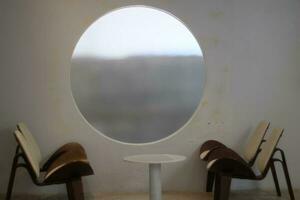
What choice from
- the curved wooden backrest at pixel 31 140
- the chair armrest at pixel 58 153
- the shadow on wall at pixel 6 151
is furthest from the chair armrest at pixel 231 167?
the shadow on wall at pixel 6 151

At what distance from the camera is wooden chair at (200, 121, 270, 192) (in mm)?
4250

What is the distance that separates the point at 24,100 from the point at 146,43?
159 centimetres

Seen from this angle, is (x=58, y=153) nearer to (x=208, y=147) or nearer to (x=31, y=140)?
(x=31, y=140)

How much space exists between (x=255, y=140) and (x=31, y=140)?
2478mm

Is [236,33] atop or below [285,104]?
atop

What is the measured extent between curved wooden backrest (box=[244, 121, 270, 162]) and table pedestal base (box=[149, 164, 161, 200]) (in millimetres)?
1164

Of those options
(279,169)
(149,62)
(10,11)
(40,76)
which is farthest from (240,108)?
(10,11)

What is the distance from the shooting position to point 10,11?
4.53 meters

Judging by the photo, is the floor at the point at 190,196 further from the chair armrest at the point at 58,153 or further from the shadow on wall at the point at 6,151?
the chair armrest at the point at 58,153

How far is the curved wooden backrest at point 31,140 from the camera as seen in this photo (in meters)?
4.10

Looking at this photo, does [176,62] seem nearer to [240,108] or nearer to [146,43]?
[146,43]

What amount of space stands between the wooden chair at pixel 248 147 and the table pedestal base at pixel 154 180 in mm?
673

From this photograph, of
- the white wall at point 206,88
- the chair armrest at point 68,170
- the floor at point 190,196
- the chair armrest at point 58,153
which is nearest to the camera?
the chair armrest at point 68,170

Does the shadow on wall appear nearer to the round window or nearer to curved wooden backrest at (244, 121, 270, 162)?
the round window
